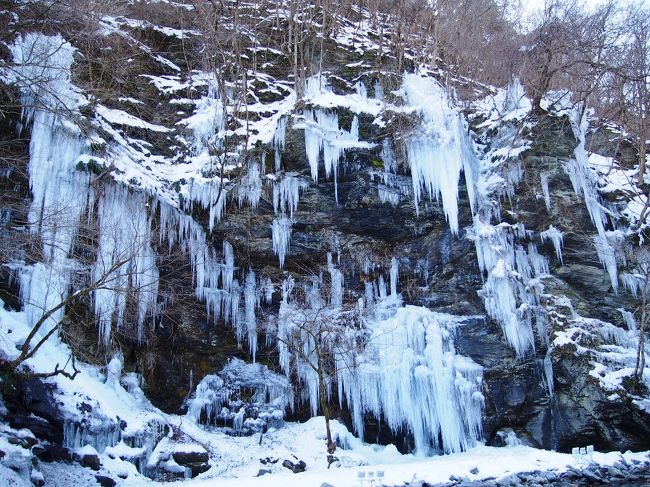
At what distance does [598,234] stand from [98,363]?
40.6ft

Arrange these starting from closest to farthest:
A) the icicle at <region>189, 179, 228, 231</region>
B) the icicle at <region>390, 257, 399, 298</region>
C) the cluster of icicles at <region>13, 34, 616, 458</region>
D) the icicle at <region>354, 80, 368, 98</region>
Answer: the cluster of icicles at <region>13, 34, 616, 458</region>, the icicle at <region>189, 179, 228, 231</region>, the icicle at <region>390, 257, 399, 298</region>, the icicle at <region>354, 80, 368, 98</region>

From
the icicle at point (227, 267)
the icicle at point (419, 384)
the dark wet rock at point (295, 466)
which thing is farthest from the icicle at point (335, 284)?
the dark wet rock at point (295, 466)

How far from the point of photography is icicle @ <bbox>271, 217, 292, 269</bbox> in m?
12.2

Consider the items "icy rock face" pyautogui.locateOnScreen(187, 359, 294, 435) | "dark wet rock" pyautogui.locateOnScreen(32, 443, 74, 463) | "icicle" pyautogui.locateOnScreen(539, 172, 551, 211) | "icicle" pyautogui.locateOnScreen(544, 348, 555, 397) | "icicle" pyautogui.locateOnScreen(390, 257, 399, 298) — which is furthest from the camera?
"icicle" pyautogui.locateOnScreen(390, 257, 399, 298)

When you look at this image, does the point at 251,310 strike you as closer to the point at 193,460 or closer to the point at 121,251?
the point at 121,251

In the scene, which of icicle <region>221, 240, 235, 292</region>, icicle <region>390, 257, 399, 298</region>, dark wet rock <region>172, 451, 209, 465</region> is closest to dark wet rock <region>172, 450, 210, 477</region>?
dark wet rock <region>172, 451, 209, 465</region>

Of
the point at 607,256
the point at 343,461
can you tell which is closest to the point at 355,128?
the point at 607,256

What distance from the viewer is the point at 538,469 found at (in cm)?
918

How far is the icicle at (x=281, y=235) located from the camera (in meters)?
12.2

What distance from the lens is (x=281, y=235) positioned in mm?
12250

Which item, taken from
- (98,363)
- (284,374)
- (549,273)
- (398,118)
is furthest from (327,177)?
(98,363)

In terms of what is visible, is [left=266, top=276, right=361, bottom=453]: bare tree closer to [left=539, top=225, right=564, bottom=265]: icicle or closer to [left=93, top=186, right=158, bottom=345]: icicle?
[left=93, top=186, right=158, bottom=345]: icicle

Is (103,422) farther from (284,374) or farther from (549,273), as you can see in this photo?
(549,273)

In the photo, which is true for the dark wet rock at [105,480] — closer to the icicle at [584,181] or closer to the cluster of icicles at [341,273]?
the cluster of icicles at [341,273]
